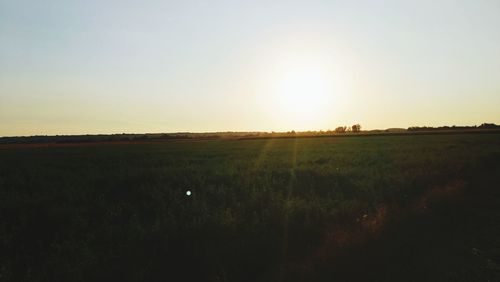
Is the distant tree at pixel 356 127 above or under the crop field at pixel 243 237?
above

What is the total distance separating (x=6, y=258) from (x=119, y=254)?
226cm

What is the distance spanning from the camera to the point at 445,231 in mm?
8531

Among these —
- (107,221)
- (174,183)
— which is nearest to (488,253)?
(107,221)

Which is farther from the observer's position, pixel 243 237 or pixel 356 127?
pixel 356 127

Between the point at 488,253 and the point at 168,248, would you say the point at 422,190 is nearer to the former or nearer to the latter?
the point at 488,253

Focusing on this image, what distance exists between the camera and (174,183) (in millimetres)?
14805

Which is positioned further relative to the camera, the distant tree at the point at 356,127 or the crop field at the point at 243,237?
the distant tree at the point at 356,127

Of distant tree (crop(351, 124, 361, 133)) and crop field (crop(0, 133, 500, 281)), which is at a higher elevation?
distant tree (crop(351, 124, 361, 133))

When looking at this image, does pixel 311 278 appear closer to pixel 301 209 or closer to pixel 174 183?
pixel 301 209

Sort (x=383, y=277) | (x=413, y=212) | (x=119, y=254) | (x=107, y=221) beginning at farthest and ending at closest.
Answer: (x=413, y=212) → (x=107, y=221) → (x=119, y=254) → (x=383, y=277)

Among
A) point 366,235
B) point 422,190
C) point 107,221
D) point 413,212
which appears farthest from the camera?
point 422,190

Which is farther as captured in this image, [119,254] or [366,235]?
[366,235]

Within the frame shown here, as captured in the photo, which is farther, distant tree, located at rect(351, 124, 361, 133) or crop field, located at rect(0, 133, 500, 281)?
distant tree, located at rect(351, 124, 361, 133)

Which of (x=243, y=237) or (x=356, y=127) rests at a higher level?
(x=356, y=127)
